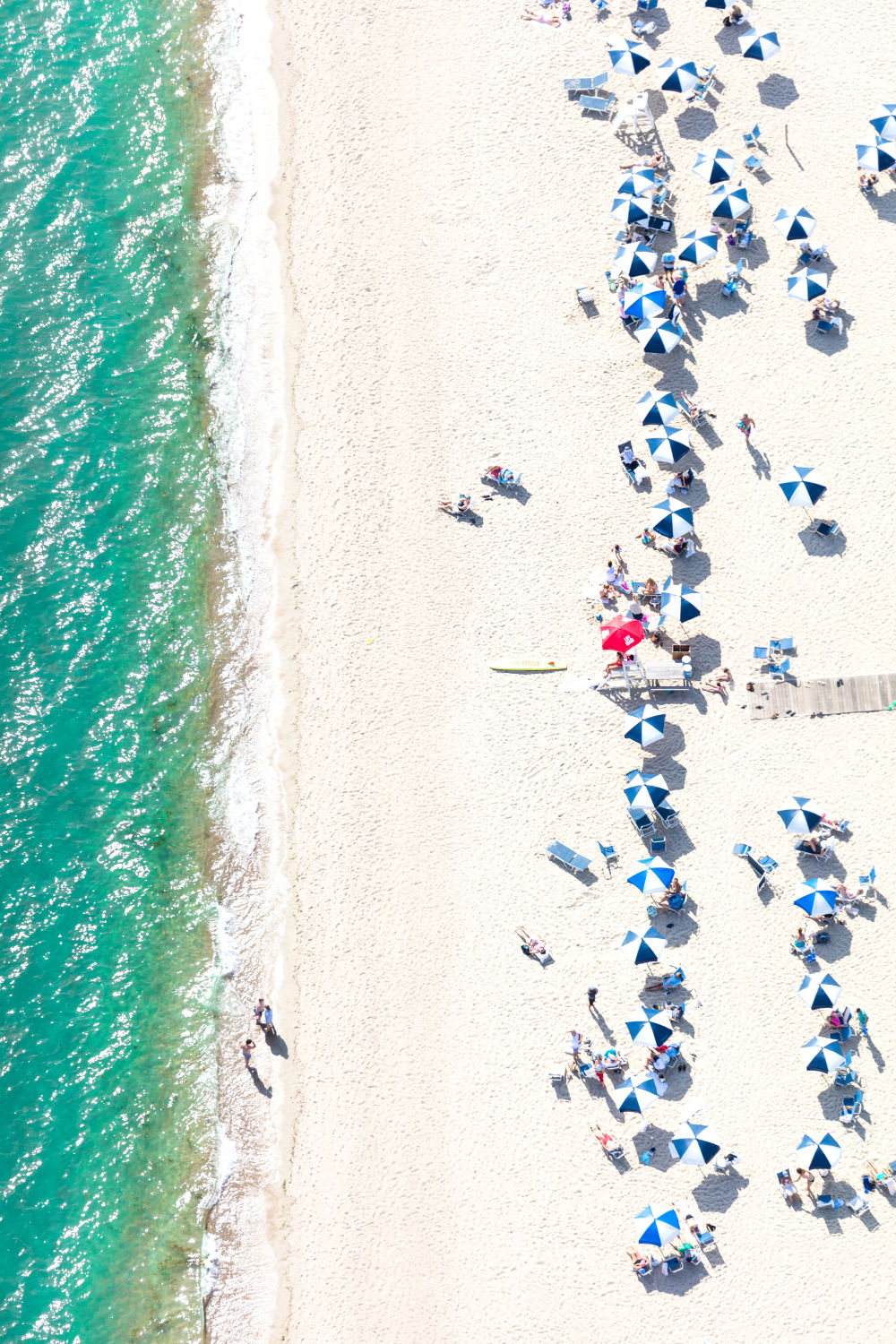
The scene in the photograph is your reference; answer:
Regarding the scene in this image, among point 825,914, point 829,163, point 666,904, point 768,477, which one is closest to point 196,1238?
point 666,904

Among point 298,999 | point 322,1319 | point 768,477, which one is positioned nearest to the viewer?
point 322,1319

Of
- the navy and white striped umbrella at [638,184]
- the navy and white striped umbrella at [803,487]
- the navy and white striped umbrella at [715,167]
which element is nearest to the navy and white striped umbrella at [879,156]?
the navy and white striped umbrella at [715,167]

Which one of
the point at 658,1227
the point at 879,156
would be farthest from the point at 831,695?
the point at 879,156

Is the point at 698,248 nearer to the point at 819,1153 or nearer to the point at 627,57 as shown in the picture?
the point at 627,57

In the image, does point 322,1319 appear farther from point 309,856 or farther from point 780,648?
point 780,648

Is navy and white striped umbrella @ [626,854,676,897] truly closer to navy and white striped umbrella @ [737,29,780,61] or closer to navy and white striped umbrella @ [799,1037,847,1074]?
navy and white striped umbrella @ [799,1037,847,1074]

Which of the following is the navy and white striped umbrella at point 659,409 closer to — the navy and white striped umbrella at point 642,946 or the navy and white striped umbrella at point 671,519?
the navy and white striped umbrella at point 671,519

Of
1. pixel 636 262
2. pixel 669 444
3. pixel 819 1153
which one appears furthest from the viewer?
pixel 636 262

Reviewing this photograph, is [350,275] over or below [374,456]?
over
